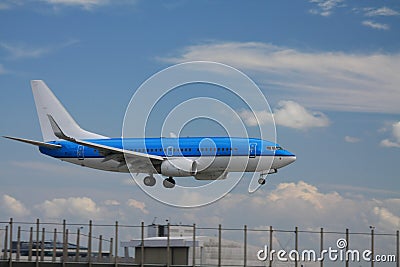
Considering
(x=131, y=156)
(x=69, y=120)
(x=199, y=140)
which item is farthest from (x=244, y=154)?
(x=69, y=120)

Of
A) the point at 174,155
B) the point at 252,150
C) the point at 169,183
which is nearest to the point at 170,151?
the point at 174,155

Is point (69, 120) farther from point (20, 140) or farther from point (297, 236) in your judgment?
point (297, 236)

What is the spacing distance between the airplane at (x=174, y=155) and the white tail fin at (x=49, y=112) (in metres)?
9.48

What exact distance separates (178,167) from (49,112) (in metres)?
32.4

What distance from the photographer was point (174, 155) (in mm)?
110125

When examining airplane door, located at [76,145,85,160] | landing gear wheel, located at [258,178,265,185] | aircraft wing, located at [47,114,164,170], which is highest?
airplane door, located at [76,145,85,160]

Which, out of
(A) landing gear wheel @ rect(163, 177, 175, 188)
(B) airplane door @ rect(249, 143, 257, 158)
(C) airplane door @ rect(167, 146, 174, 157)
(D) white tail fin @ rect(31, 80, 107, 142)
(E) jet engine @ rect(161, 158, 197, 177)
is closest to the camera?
(B) airplane door @ rect(249, 143, 257, 158)

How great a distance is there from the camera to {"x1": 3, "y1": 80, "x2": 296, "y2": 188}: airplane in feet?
352

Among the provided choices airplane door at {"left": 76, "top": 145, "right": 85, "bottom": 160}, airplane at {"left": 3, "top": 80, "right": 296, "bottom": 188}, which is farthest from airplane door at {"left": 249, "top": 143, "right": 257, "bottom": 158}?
airplane door at {"left": 76, "top": 145, "right": 85, "bottom": 160}

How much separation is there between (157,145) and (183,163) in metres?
6.31

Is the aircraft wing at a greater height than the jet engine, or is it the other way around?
the aircraft wing

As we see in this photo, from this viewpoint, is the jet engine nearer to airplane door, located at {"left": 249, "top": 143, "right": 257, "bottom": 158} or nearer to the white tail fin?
airplane door, located at {"left": 249, "top": 143, "right": 257, "bottom": 158}

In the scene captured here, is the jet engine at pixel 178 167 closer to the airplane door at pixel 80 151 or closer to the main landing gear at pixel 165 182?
the main landing gear at pixel 165 182

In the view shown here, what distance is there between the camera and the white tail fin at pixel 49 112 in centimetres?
12950
